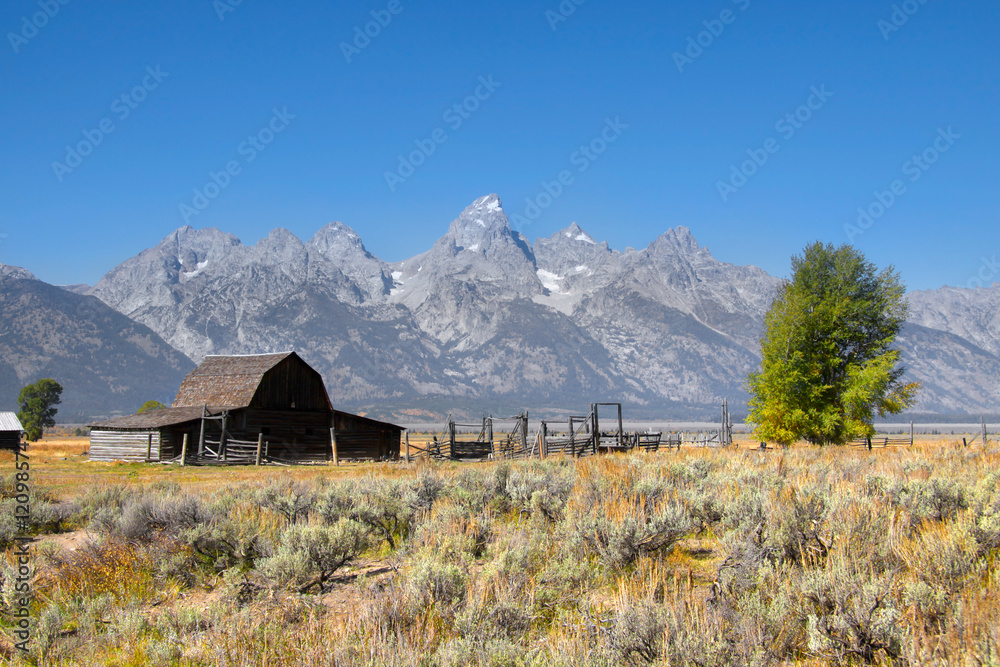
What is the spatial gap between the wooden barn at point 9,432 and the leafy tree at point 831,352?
Answer: 1711 inches

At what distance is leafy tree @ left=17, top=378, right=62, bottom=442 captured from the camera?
2685 inches

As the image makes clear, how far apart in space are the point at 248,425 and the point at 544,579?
31.4m

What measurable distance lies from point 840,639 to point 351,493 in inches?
333

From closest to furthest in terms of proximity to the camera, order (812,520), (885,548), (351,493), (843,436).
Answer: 1. (885,548)
2. (812,520)
3. (351,493)
4. (843,436)

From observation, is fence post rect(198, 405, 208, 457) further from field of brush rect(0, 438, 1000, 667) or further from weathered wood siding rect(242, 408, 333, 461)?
field of brush rect(0, 438, 1000, 667)

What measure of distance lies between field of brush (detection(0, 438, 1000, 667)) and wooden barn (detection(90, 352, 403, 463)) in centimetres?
2430

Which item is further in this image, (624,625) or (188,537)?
(188,537)

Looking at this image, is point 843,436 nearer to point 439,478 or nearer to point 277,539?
point 439,478

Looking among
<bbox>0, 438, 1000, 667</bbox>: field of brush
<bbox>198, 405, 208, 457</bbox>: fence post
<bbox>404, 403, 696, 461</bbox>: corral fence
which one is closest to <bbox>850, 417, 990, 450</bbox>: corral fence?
<bbox>404, 403, 696, 461</bbox>: corral fence

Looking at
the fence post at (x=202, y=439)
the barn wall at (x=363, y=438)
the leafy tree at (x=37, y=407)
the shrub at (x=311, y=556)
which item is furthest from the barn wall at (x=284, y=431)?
the leafy tree at (x=37, y=407)

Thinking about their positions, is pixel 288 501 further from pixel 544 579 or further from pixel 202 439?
pixel 202 439

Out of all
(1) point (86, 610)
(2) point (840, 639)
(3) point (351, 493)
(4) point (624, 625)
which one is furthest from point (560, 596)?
(3) point (351, 493)

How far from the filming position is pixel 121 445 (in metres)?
33.9

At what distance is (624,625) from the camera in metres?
4.44
